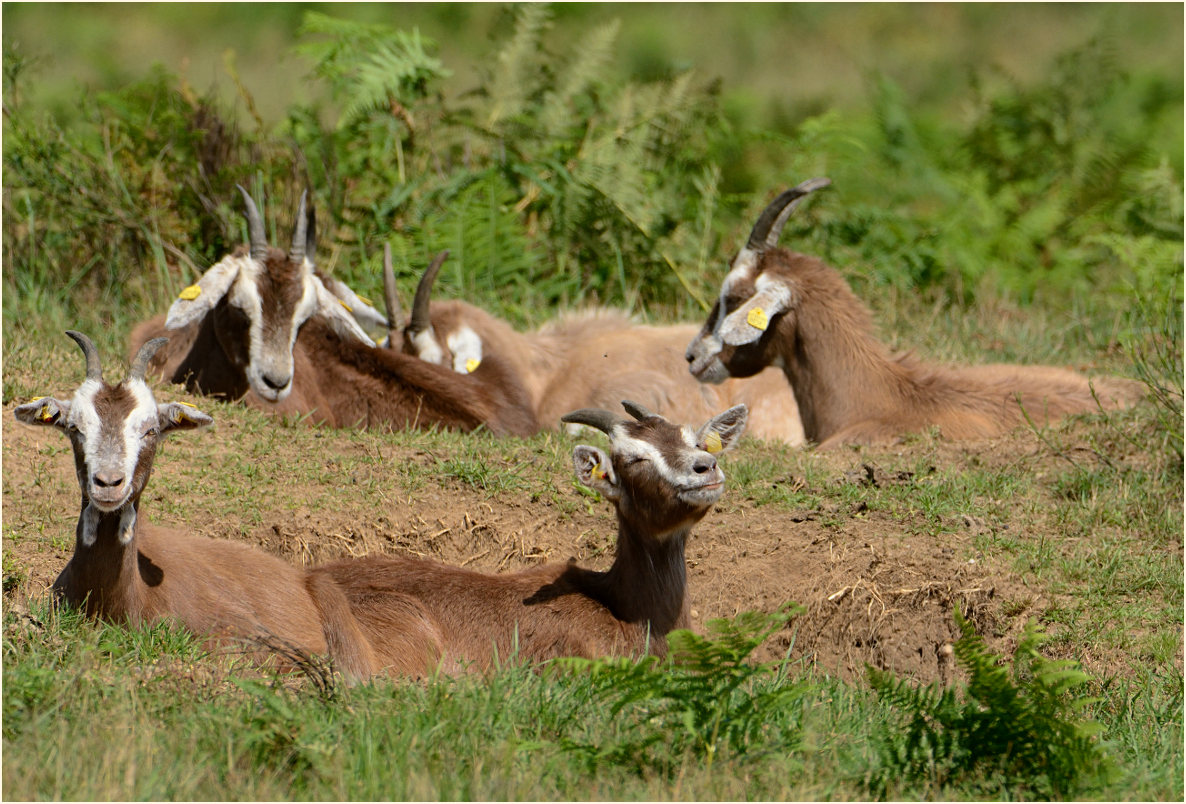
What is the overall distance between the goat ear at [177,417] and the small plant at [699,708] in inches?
85.5

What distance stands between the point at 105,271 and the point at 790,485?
7.04 m

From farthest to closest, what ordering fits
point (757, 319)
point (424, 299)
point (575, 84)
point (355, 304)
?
1. point (575, 84)
2. point (424, 299)
3. point (355, 304)
4. point (757, 319)

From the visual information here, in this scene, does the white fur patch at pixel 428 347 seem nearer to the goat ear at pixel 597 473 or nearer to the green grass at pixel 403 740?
the goat ear at pixel 597 473

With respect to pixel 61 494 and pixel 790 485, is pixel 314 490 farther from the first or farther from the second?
pixel 790 485

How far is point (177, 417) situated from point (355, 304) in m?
5.00

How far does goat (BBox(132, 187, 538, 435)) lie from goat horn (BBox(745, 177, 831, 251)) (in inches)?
89.5

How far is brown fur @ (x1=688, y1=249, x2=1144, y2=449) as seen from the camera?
9625mm

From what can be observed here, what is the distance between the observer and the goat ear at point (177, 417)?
5.95m

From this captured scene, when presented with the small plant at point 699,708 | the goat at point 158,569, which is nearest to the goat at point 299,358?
the goat at point 158,569

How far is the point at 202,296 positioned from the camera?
379 inches

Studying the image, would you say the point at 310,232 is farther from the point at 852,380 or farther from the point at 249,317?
the point at 852,380

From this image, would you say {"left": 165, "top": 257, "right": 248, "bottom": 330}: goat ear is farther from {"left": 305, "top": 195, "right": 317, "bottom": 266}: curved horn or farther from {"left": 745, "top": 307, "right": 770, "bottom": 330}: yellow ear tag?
{"left": 745, "top": 307, "right": 770, "bottom": 330}: yellow ear tag

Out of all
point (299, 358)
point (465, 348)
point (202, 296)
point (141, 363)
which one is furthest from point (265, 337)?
point (141, 363)

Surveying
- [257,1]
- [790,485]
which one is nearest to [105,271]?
[790,485]
